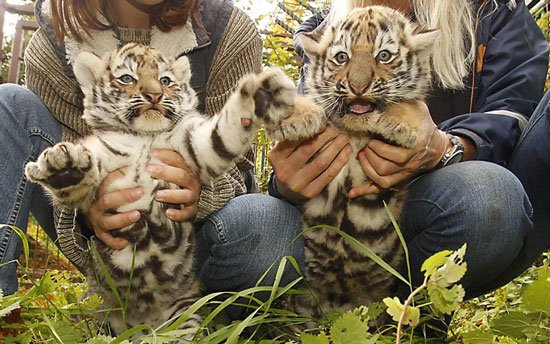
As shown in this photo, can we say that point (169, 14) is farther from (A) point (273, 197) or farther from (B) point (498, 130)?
(B) point (498, 130)

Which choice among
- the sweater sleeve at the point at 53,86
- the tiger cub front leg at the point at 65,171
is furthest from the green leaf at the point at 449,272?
the sweater sleeve at the point at 53,86

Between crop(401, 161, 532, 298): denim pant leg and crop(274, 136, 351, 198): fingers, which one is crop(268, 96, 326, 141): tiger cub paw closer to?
crop(274, 136, 351, 198): fingers

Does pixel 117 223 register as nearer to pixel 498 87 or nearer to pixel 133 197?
pixel 133 197

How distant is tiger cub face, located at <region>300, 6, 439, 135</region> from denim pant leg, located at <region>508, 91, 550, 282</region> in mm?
555

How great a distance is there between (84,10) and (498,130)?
2153mm

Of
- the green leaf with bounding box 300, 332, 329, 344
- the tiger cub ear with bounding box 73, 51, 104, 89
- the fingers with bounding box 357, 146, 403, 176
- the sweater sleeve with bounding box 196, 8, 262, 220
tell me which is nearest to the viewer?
the green leaf with bounding box 300, 332, 329, 344

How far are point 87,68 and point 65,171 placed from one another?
2.10 ft

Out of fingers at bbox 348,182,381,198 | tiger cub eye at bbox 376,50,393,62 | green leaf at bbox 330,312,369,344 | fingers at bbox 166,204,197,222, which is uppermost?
tiger cub eye at bbox 376,50,393,62

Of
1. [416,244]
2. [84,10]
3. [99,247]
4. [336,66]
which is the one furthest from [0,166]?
[416,244]

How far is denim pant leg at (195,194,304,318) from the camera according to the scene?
8.00 feet

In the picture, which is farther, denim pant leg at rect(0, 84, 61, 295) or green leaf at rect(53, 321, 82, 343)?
denim pant leg at rect(0, 84, 61, 295)

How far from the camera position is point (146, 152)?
7.43 feet

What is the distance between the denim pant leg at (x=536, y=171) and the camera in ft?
7.57

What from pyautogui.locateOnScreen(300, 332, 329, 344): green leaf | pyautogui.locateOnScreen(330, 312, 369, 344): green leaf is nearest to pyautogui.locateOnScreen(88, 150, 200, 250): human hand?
pyautogui.locateOnScreen(300, 332, 329, 344): green leaf
